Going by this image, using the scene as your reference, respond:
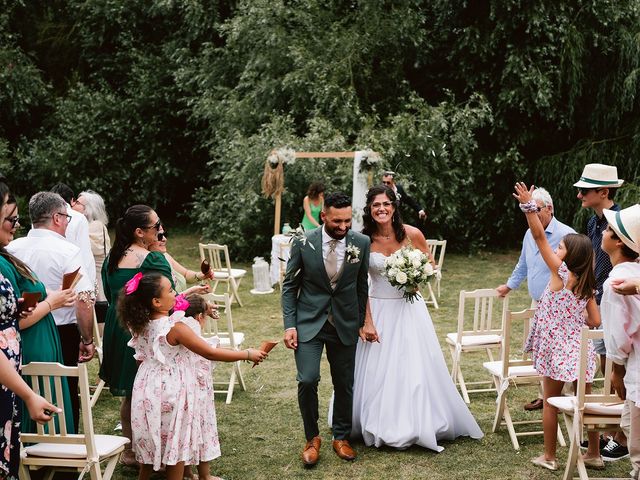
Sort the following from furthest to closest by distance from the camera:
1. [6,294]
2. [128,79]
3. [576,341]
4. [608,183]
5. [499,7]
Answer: [128,79] < [499,7] < [608,183] < [576,341] < [6,294]

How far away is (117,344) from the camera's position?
4.98 m

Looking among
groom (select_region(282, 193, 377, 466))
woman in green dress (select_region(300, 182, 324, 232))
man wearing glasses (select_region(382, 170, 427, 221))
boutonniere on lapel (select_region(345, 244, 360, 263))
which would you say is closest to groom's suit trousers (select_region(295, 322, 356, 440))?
groom (select_region(282, 193, 377, 466))

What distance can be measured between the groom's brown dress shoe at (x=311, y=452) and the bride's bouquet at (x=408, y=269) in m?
1.27

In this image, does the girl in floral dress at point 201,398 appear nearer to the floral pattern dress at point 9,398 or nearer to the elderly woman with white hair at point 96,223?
the floral pattern dress at point 9,398

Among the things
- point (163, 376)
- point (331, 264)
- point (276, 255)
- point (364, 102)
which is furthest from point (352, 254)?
point (364, 102)

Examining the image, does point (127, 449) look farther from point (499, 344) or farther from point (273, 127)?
point (273, 127)

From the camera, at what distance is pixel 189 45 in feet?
60.6

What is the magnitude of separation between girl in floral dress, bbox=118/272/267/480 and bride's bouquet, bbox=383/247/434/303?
1377 mm

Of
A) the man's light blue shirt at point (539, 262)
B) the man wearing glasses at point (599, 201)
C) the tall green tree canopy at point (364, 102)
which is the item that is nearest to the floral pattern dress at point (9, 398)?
the man's light blue shirt at point (539, 262)

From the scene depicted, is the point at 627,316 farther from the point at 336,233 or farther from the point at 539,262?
the point at 539,262

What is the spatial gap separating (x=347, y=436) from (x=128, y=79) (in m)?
16.7

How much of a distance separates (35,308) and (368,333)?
2405 millimetres

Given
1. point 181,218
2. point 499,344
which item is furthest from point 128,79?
point 499,344

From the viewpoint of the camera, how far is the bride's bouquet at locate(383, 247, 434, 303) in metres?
5.37
